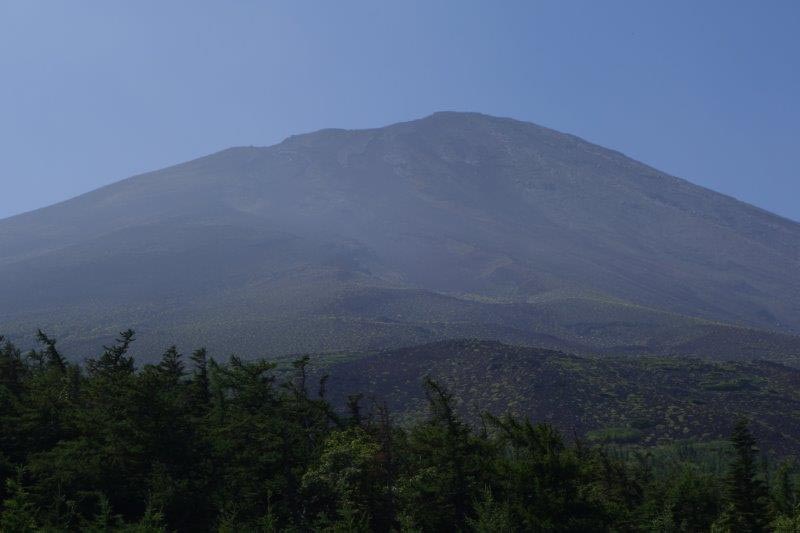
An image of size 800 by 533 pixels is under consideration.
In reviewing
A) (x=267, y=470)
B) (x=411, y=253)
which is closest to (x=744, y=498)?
(x=267, y=470)

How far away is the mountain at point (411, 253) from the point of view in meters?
73.8

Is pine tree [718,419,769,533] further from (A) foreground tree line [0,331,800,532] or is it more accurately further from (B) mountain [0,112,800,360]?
(B) mountain [0,112,800,360]

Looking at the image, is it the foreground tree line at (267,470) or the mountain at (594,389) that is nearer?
the foreground tree line at (267,470)

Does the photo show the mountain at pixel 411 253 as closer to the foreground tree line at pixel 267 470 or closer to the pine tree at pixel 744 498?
the pine tree at pixel 744 498

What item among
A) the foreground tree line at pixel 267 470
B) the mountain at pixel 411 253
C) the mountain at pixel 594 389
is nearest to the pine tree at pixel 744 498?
the foreground tree line at pixel 267 470

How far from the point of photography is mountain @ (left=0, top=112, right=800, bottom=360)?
2904 inches

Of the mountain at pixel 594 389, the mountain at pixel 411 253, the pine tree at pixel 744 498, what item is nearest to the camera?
the pine tree at pixel 744 498

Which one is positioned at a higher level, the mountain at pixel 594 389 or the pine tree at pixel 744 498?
the pine tree at pixel 744 498

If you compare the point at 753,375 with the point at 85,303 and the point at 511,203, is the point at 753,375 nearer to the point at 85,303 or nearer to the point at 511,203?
the point at 85,303

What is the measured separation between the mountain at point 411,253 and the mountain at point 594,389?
11.8 m

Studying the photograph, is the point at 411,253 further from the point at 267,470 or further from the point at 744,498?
the point at 267,470

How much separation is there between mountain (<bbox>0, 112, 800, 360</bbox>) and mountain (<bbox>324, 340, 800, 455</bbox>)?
11.8 m

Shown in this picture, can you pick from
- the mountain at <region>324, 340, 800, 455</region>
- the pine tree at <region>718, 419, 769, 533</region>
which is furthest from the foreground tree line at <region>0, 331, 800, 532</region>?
the mountain at <region>324, 340, 800, 455</region>

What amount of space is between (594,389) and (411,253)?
2915 inches
